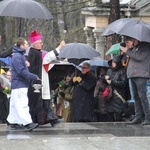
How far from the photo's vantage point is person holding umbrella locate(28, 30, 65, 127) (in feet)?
39.7

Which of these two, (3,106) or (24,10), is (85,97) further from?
(24,10)

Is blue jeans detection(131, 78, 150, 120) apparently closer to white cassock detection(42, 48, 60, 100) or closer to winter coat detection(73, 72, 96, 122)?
winter coat detection(73, 72, 96, 122)

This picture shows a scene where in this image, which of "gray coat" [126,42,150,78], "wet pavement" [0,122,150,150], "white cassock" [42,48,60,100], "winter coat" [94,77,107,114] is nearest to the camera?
"wet pavement" [0,122,150,150]

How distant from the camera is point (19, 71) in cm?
1152

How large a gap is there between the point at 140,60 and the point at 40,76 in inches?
75.1

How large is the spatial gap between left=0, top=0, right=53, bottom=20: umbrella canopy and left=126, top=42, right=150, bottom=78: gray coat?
173cm

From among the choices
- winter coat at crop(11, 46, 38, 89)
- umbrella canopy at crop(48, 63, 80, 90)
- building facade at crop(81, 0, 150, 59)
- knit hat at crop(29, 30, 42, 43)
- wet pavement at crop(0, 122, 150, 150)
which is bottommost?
wet pavement at crop(0, 122, 150, 150)

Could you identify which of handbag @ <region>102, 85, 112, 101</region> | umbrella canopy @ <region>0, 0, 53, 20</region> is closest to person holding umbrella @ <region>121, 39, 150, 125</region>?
handbag @ <region>102, 85, 112, 101</region>

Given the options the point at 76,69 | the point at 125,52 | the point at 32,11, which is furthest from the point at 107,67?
the point at 32,11

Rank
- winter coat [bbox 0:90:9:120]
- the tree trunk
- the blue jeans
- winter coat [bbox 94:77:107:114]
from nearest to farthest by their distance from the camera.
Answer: the blue jeans, winter coat [bbox 0:90:9:120], winter coat [bbox 94:77:107:114], the tree trunk

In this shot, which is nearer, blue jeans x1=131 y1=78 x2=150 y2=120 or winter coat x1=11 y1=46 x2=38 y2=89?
winter coat x1=11 y1=46 x2=38 y2=89

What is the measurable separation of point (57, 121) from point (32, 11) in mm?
2132

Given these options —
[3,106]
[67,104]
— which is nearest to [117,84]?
[67,104]

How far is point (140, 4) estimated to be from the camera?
864 inches
